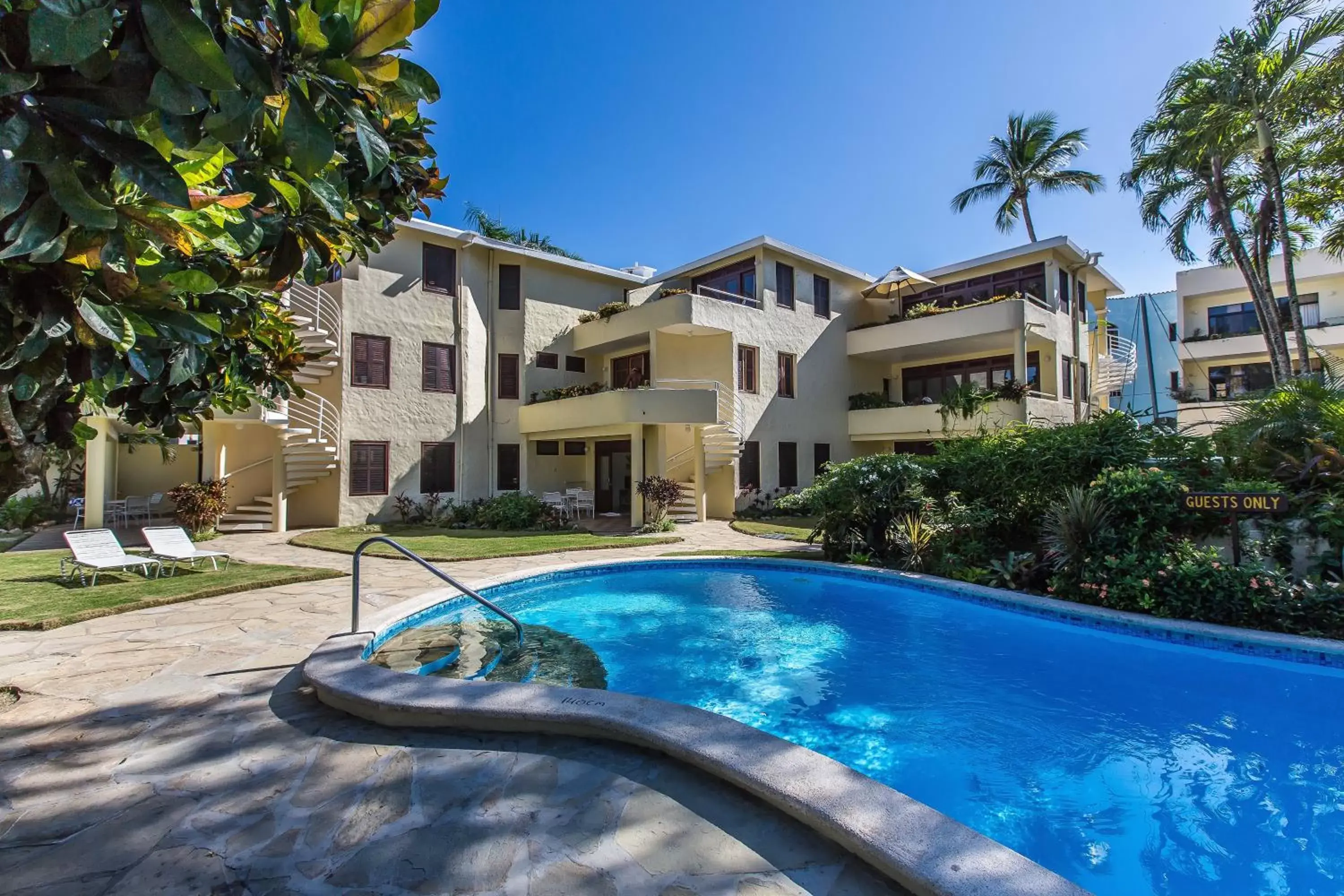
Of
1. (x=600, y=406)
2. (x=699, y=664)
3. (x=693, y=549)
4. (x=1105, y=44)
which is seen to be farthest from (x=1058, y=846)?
(x=600, y=406)

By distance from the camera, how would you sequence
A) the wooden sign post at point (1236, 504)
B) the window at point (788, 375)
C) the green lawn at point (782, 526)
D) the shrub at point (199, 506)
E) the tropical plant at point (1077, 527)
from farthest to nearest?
the window at point (788, 375) < the green lawn at point (782, 526) < the shrub at point (199, 506) < the tropical plant at point (1077, 527) < the wooden sign post at point (1236, 504)

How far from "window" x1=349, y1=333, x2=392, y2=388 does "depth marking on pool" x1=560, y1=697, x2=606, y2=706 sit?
15.6 meters

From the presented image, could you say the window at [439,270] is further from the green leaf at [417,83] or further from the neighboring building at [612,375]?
the green leaf at [417,83]

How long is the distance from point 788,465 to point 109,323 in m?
19.4

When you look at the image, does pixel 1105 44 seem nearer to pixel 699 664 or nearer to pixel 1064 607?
pixel 1064 607

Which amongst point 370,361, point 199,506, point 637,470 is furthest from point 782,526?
point 199,506

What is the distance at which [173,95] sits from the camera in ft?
4.90

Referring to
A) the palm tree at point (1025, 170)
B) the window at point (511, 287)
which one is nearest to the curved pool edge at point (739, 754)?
the window at point (511, 287)

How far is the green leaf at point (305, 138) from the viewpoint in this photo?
5.45 feet

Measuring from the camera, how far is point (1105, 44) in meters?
9.34

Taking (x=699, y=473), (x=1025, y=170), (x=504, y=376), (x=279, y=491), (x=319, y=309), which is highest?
(x=1025, y=170)

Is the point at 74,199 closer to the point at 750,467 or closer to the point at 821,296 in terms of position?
the point at 750,467

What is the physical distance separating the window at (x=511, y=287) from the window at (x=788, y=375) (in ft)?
28.4

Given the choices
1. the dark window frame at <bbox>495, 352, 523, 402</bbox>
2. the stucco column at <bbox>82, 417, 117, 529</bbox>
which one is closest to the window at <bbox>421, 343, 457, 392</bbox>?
the dark window frame at <bbox>495, 352, 523, 402</bbox>
